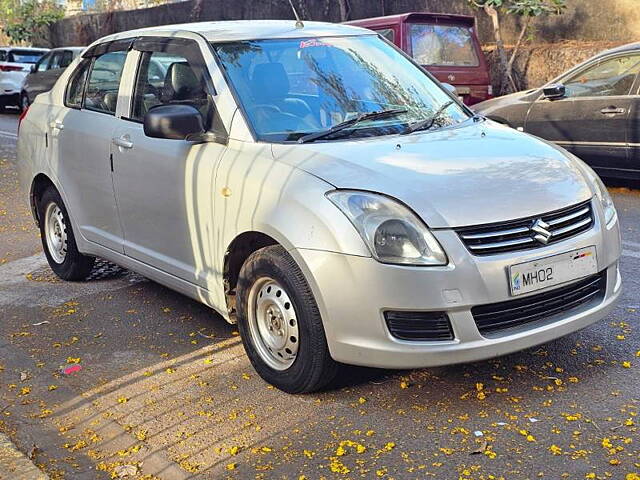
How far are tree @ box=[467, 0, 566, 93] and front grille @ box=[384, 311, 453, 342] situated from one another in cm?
1368

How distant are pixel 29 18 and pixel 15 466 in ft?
113

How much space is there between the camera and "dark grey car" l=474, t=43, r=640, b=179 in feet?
30.5

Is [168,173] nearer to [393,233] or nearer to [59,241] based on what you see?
[393,233]

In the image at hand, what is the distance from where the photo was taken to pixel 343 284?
395cm

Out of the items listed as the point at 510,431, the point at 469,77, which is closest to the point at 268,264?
the point at 510,431

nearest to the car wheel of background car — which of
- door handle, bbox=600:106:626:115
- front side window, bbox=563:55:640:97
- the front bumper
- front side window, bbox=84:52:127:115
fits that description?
front side window, bbox=563:55:640:97

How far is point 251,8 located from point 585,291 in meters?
22.3

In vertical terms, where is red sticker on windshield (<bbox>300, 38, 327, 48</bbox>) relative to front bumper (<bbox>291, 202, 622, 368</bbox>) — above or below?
above

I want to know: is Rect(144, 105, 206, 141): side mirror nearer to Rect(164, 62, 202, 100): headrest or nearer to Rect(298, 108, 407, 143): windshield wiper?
Rect(164, 62, 202, 100): headrest

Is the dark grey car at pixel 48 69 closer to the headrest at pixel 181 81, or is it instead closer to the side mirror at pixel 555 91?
the side mirror at pixel 555 91

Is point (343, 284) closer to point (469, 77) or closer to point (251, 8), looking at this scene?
point (469, 77)

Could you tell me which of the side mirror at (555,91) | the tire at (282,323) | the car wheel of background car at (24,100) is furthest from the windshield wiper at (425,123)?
the car wheel of background car at (24,100)

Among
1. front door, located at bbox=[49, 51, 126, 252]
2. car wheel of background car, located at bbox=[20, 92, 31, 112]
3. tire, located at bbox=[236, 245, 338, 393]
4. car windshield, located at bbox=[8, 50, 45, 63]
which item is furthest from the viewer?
car windshield, located at bbox=[8, 50, 45, 63]

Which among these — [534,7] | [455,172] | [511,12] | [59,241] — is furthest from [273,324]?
[511,12]
